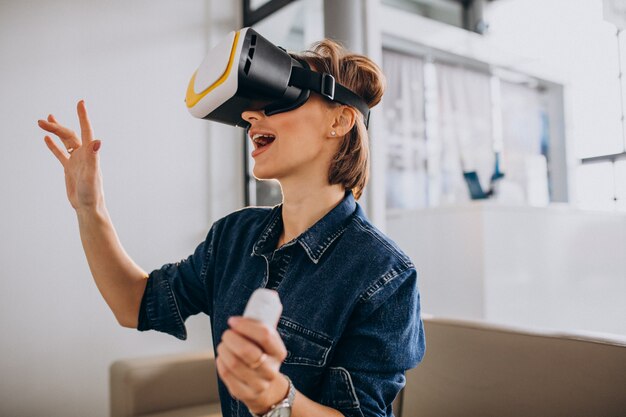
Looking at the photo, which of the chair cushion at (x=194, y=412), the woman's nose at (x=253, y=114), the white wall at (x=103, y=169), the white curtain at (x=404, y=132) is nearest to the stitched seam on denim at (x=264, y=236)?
the woman's nose at (x=253, y=114)

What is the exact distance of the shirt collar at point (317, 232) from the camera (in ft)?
3.04

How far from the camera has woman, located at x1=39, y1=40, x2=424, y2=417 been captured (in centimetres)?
83

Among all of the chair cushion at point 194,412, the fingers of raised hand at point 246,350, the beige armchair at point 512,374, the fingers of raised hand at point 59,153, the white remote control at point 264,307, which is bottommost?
the chair cushion at point 194,412

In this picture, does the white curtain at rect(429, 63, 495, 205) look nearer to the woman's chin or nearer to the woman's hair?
the woman's hair

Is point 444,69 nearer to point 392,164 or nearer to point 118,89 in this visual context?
point 392,164

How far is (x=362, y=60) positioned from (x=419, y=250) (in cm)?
181

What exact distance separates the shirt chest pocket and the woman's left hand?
302mm

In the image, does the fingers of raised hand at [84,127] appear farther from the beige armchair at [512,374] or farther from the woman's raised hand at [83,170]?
the beige armchair at [512,374]

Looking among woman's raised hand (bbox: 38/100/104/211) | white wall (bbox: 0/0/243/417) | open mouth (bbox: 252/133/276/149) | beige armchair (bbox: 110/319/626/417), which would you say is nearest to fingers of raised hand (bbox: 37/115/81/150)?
woman's raised hand (bbox: 38/100/104/211)

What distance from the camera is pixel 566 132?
5.73m

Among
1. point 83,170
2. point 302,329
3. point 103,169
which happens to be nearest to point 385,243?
point 302,329

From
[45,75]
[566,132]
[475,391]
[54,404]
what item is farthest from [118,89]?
[566,132]

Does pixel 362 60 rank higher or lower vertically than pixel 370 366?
higher

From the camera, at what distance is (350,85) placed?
101 cm
